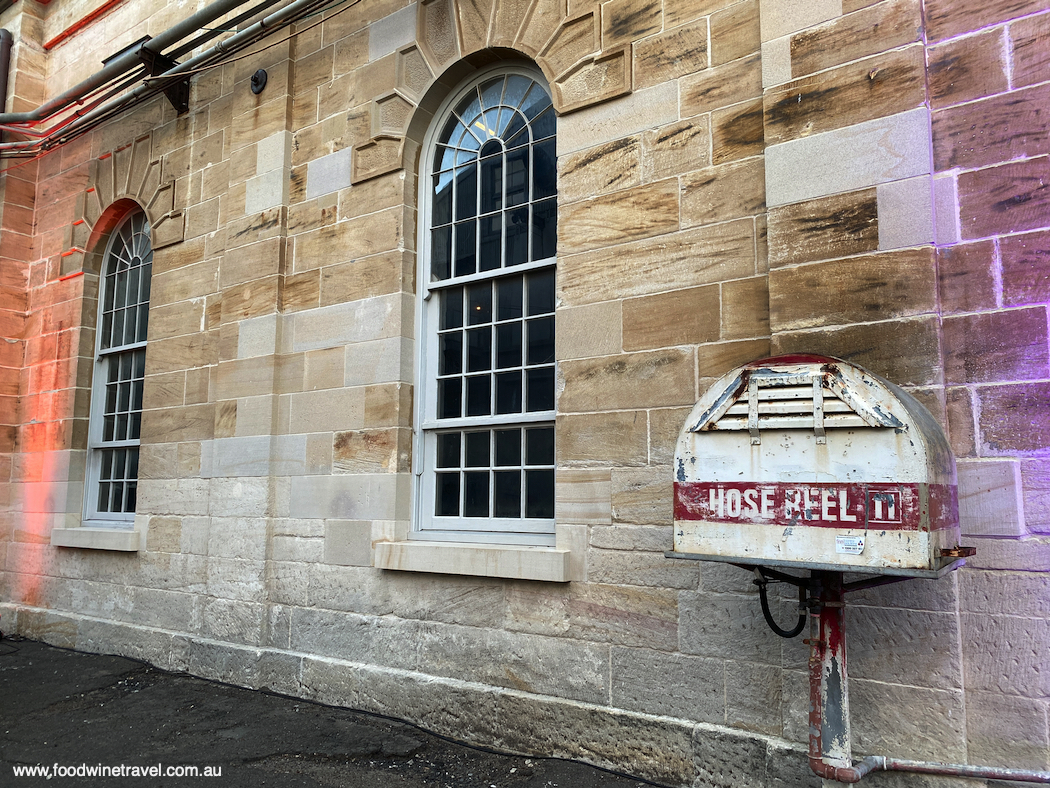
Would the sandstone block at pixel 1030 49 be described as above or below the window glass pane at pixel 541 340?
above

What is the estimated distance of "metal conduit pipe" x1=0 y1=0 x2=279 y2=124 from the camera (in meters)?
6.96

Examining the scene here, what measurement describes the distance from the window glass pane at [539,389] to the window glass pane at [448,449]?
711 mm

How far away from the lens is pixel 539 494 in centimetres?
520

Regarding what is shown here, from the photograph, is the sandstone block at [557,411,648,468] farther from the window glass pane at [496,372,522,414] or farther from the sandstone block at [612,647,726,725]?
the sandstone block at [612,647,726,725]

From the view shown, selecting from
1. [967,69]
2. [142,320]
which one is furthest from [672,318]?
[142,320]

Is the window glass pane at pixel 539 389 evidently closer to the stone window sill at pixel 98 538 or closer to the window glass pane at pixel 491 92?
the window glass pane at pixel 491 92

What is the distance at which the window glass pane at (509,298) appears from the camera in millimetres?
5473

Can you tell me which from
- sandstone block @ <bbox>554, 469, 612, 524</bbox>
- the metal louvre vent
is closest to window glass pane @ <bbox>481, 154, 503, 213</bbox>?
sandstone block @ <bbox>554, 469, 612, 524</bbox>

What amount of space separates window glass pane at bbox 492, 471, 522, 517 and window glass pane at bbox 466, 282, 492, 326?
3.64ft

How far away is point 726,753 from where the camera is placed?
3.99m

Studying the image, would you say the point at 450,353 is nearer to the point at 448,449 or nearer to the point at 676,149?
the point at 448,449

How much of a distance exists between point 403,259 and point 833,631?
3918 millimetres

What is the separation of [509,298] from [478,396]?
72 cm

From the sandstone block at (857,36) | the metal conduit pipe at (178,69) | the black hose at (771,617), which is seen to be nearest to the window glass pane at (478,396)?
the black hose at (771,617)
